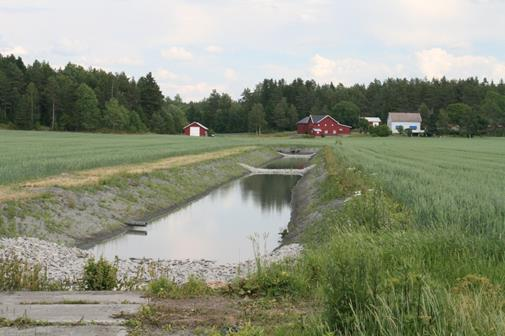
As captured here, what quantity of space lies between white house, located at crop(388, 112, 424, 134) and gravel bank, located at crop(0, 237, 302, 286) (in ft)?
426

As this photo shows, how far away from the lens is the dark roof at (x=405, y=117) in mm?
145000

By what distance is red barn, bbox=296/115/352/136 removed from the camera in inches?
5167

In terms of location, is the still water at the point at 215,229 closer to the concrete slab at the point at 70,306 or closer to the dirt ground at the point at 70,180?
the dirt ground at the point at 70,180

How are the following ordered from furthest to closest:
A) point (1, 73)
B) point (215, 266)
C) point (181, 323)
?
1. point (1, 73)
2. point (215, 266)
3. point (181, 323)

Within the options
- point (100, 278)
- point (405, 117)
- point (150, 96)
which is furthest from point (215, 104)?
point (100, 278)

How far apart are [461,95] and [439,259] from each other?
150 metres

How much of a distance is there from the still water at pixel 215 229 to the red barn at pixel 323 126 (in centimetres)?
9333

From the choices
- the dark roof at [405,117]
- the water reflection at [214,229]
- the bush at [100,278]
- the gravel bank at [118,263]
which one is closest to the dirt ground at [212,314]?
the bush at [100,278]

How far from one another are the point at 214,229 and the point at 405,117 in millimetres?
129323

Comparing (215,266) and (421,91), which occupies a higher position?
(421,91)

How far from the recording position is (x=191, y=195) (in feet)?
115

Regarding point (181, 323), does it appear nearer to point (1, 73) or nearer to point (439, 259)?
point (439, 259)

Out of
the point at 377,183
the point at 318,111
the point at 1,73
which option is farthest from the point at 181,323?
the point at 318,111

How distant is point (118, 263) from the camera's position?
15477mm
